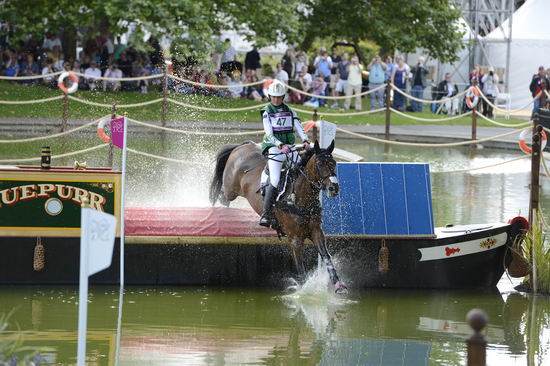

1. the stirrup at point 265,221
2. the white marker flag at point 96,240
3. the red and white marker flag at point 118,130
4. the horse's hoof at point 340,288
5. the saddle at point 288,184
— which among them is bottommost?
the horse's hoof at point 340,288

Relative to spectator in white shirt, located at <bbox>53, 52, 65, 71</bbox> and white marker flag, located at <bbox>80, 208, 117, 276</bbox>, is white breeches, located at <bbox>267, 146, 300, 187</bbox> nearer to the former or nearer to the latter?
white marker flag, located at <bbox>80, 208, 117, 276</bbox>

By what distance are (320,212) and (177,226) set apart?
1.66m

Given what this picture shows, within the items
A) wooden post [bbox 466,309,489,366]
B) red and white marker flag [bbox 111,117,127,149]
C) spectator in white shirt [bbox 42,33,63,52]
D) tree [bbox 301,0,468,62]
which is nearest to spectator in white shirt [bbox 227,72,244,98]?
tree [bbox 301,0,468,62]

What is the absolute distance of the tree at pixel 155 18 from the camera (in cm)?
3081

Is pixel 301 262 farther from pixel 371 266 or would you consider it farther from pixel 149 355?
pixel 149 355

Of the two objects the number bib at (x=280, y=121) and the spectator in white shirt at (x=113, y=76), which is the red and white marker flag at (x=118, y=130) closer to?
the number bib at (x=280, y=121)

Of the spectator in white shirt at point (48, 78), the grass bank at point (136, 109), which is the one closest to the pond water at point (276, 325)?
the grass bank at point (136, 109)

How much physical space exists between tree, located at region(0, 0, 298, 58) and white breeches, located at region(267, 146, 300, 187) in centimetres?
1804

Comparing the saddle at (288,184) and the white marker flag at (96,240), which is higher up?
the white marker flag at (96,240)

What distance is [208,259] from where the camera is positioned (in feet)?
42.9

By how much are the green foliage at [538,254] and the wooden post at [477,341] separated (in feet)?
21.8

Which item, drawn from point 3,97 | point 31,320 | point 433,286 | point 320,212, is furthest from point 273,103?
point 3,97

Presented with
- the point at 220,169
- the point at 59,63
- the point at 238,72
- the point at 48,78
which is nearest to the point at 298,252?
the point at 220,169

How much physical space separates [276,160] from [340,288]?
1.70m
